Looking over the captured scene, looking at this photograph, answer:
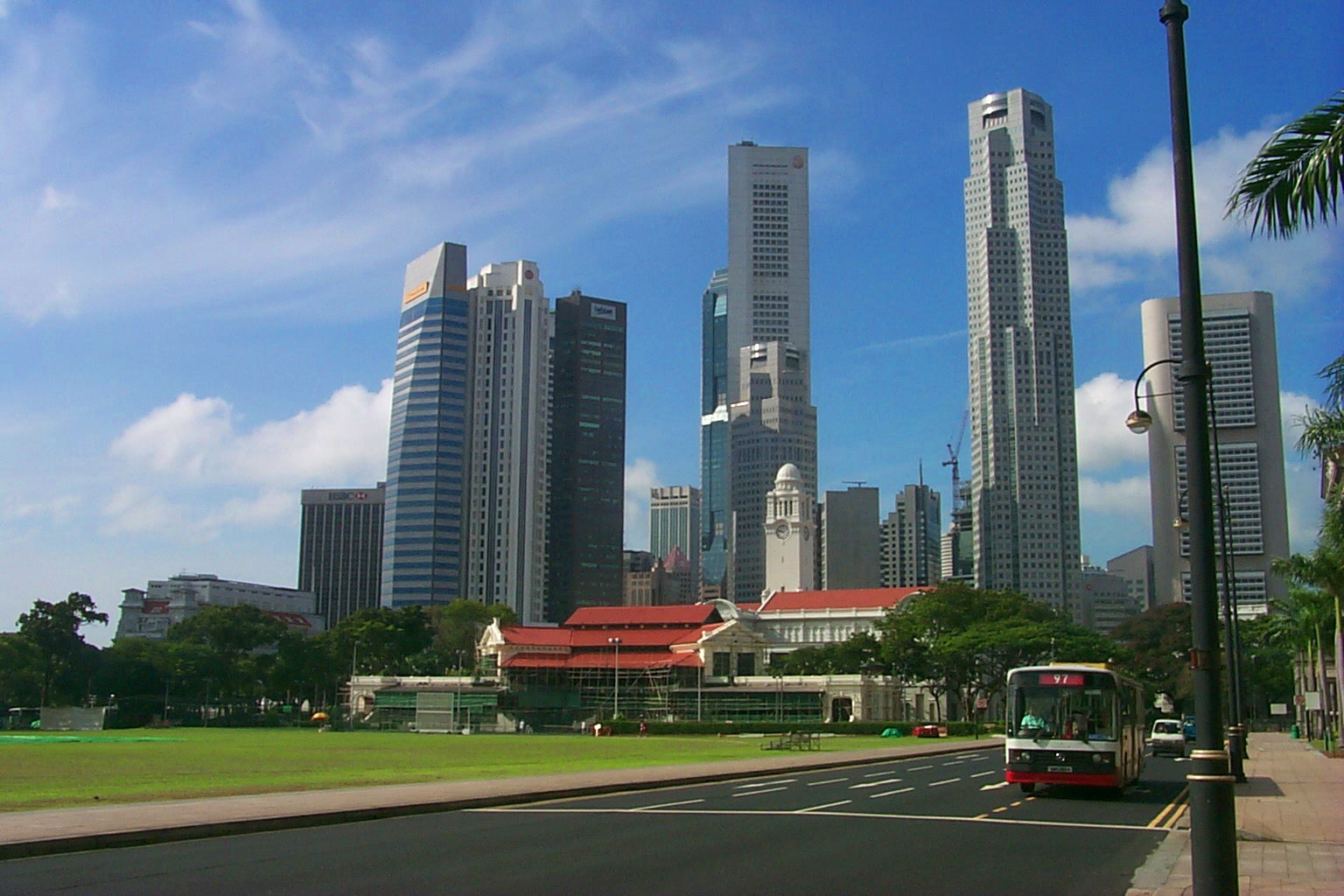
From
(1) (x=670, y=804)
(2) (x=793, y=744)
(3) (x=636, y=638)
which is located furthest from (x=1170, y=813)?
(3) (x=636, y=638)

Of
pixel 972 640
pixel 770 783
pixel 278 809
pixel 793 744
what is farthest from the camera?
pixel 972 640

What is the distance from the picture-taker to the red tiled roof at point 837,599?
7215 inches

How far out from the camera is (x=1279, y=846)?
22.0 meters

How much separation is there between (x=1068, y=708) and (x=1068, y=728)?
1.72 ft

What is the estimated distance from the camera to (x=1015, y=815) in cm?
2802

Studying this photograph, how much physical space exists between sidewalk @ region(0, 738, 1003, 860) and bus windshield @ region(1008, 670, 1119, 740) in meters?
11.2

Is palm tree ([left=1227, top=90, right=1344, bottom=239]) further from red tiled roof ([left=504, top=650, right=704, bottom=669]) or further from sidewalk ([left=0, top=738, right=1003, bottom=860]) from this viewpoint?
red tiled roof ([left=504, top=650, right=704, bottom=669])

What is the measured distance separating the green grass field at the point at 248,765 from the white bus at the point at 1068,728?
56.7 ft

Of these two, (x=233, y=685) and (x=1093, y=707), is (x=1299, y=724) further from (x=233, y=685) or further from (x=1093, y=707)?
(x=233, y=685)

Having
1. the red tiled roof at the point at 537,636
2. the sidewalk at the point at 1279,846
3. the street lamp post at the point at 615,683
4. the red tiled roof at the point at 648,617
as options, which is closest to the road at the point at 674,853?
the sidewalk at the point at 1279,846

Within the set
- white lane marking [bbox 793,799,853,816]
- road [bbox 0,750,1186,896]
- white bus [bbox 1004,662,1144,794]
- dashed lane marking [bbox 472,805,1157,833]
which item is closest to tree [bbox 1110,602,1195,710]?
white bus [bbox 1004,662,1144,794]

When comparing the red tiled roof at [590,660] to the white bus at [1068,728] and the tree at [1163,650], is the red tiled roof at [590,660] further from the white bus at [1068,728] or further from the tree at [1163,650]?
the white bus at [1068,728]

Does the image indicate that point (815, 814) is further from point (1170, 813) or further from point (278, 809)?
point (278, 809)

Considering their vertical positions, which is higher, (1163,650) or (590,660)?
(1163,650)
